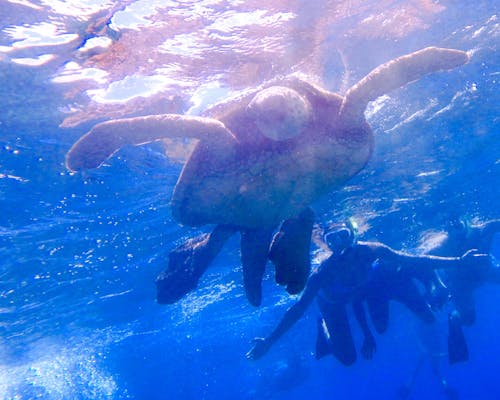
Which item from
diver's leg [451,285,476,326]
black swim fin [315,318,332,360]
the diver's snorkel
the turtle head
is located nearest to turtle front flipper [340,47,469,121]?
the turtle head

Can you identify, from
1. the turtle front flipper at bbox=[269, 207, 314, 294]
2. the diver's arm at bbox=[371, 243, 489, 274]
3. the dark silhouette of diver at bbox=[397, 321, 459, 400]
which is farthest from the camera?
the dark silhouette of diver at bbox=[397, 321, 459, 400]

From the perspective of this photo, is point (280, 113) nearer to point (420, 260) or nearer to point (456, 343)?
point (420, 260)

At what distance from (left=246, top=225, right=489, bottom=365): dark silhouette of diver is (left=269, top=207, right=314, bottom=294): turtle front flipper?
5895 mm

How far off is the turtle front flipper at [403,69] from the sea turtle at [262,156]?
0.01 metres

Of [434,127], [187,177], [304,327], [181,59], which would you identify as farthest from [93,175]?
[304,327]

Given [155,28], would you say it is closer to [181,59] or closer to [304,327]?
[181,59]

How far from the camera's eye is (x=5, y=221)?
10766 mm

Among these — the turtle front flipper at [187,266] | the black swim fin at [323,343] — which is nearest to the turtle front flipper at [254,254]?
the turtle front flipper at [187,266]

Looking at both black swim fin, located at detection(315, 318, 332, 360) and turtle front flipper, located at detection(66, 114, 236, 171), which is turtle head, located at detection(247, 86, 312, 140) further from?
black swim fin, located at detection(315, 318, 332, 360)

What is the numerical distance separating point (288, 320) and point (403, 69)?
10043 mm

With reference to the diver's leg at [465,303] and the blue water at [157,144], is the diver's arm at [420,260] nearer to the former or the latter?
the blue water at [157,144]

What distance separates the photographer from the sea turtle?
14.4 feet

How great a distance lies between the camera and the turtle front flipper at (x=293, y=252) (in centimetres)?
571

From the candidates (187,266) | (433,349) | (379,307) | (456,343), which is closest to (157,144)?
(187,266)
